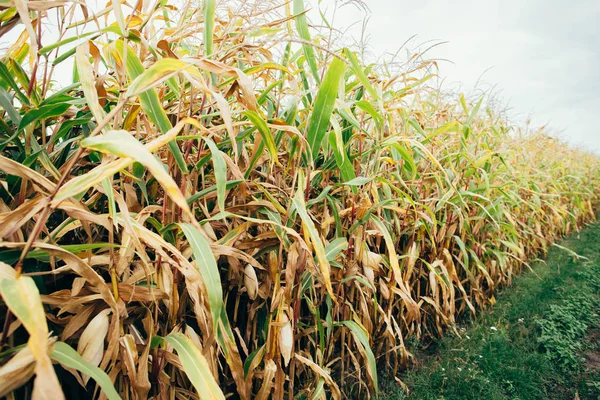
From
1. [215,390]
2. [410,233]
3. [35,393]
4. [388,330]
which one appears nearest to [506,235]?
[410,233]

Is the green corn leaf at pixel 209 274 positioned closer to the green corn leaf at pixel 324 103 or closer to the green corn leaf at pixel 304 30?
the green corn leaf at pixel 324 103

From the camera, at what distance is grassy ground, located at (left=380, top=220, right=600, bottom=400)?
1.63 m

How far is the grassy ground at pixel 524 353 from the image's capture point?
1.63 m

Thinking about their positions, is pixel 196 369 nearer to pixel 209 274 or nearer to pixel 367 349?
pixel 209 274

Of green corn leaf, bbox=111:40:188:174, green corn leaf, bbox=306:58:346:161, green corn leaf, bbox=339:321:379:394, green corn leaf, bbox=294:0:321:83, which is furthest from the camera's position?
green corn leaf, bbox=339:321:379:394

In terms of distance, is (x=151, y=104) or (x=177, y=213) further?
(x=177, y=213)

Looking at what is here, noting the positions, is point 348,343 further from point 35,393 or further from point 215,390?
point 35,393

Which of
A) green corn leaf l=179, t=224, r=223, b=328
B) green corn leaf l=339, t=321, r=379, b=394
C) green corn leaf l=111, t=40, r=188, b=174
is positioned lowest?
green corn leaf l=339, t=321, r=379, b=394

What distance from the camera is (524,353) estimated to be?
1.92 metres

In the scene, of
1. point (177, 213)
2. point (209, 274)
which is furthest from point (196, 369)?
point (177, 213)

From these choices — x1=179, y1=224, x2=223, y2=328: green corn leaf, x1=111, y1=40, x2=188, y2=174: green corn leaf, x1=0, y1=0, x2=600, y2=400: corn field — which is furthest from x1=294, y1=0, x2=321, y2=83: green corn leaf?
x1=179, y1=224, x2=223, y2=328: green corn leaf

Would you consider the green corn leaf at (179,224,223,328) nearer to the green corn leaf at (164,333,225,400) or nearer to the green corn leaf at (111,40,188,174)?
the green corn leaf at (164,333,225,400)

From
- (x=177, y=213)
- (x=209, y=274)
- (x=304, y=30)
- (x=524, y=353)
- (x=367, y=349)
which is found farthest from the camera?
(x=524, y=353)

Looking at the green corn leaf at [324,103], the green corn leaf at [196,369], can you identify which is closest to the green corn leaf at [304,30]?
the green corn leaf at [324,103]
